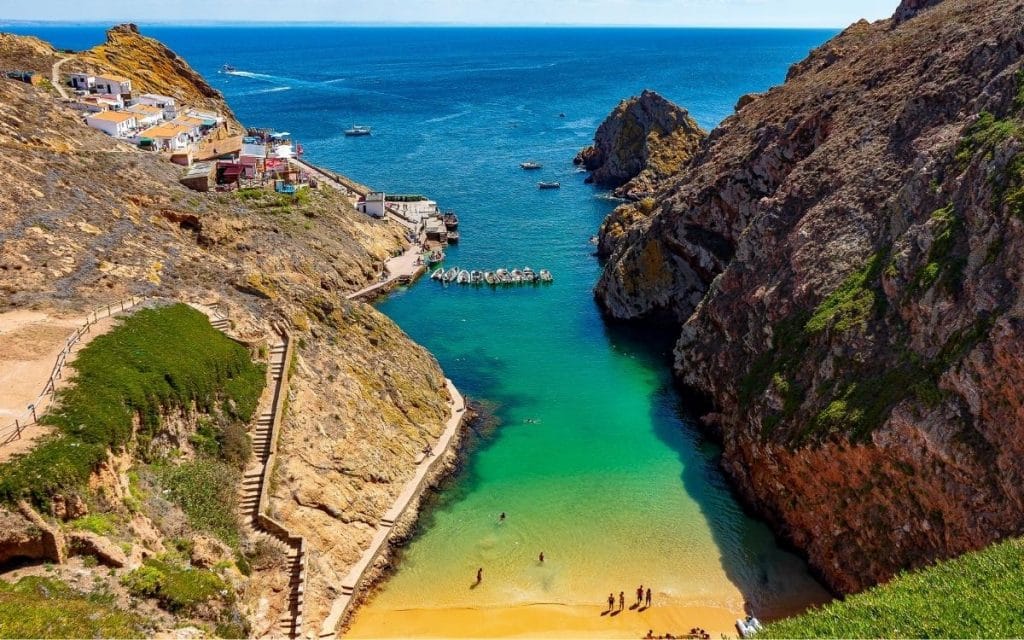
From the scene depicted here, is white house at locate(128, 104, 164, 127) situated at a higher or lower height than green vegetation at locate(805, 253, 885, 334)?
higher

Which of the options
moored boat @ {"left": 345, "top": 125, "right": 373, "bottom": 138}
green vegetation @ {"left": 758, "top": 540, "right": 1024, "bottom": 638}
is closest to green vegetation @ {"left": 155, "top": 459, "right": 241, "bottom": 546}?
green vegetation @ {"left": 758, "top": 540, "right": 1024, "bottom": 638}

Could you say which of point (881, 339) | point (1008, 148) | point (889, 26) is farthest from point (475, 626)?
point (889, 26)

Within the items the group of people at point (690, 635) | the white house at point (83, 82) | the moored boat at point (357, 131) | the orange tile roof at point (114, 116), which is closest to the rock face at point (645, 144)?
the moored boat at point (357, 131)

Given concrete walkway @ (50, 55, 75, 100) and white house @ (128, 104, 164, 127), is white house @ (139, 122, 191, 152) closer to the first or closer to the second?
white house @ (128, 104, 164, 127)

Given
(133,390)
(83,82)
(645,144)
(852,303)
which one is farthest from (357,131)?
(133,390)

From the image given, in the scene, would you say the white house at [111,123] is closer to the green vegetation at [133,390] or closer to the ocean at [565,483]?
the ocean at [565,483]

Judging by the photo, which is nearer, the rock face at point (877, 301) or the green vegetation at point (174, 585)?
the green vegetation at point (174, 585)

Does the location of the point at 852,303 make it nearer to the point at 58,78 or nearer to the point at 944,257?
the point at 944,257
